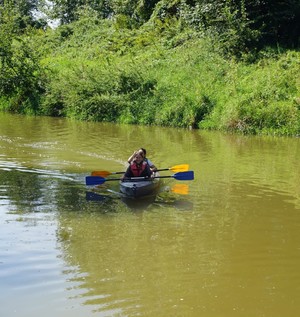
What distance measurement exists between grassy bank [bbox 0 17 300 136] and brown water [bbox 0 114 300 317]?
627 cm

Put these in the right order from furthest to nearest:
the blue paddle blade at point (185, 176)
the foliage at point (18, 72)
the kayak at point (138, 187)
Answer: the foliage at point (18, 72), the blue paddle blade at point (185, 176), the kayak at point (138, 187)

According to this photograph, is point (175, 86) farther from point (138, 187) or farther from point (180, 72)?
point (138, 187)

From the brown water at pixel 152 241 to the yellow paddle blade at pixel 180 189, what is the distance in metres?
0.15

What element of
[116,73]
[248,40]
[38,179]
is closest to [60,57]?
[116,73]

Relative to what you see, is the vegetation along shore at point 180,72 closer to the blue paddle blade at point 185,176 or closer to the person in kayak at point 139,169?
the blue paddle blade at point 185,176

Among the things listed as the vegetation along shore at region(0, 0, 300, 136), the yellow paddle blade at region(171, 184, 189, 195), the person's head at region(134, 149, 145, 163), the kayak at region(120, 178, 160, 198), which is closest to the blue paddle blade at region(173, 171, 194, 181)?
the yellow paddle blade at region(171, 184, 189, 195)

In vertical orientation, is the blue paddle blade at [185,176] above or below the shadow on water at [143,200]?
above

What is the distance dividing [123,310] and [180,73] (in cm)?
2066

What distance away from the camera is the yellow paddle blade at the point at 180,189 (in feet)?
36.5

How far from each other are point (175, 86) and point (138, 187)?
14565 mm

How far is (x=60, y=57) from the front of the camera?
34.2 m

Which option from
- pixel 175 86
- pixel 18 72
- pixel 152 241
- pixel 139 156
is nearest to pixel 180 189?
pixel 139 156

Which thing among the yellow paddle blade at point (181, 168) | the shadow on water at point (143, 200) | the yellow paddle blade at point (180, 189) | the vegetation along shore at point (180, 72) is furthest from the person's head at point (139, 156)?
the vegetation along shore at point (180, 72)

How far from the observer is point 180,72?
25.3 metres
